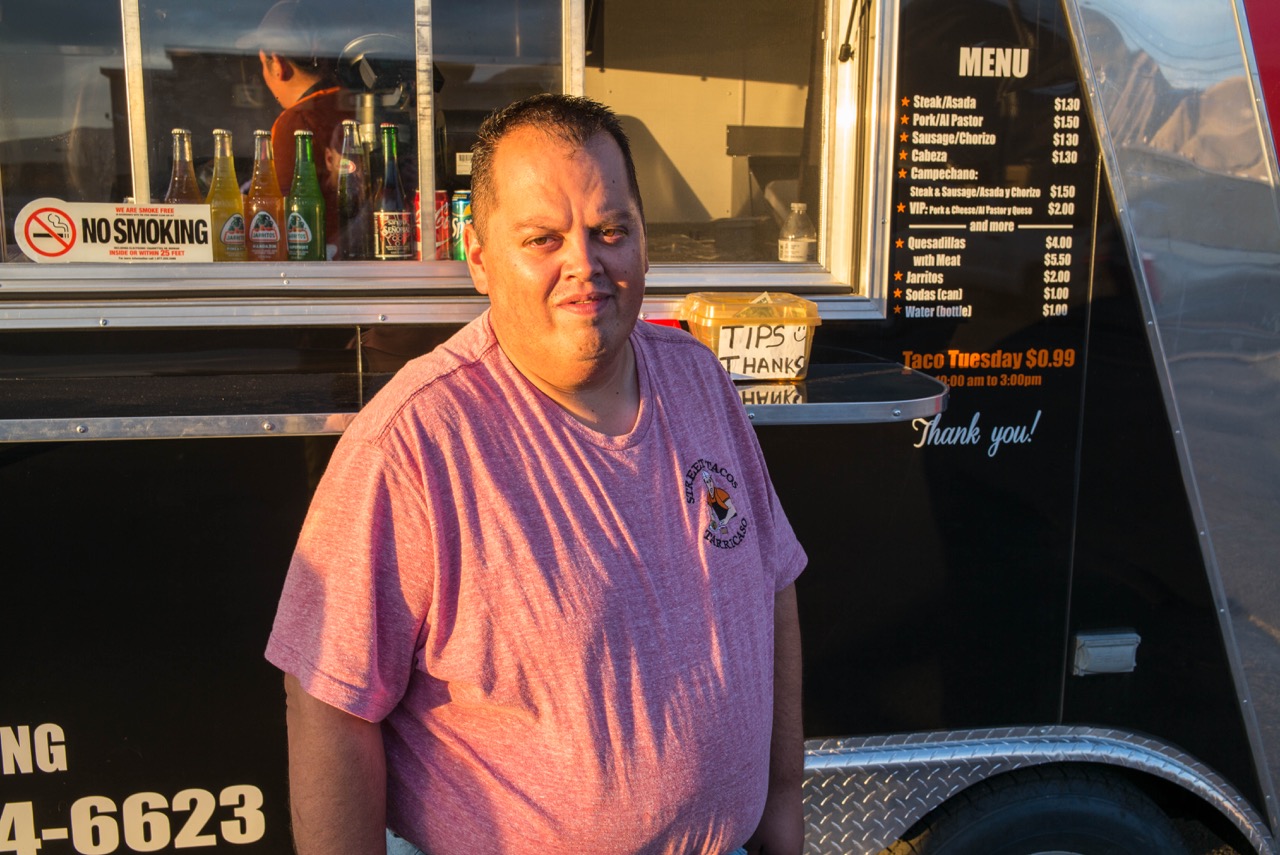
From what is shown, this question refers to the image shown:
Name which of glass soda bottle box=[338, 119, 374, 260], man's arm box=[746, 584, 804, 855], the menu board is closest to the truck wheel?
man's arm box=[746, 584, 804, 855]

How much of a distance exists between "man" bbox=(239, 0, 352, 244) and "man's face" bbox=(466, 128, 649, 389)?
104 centimetres

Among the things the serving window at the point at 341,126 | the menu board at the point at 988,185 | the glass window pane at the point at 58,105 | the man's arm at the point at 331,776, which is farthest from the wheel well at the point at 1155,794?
the glass window pane at the point at 58,105

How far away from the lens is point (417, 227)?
2.31 meters

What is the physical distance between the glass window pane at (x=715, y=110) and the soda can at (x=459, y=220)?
1.42 ft

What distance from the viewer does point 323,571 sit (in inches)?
50.9

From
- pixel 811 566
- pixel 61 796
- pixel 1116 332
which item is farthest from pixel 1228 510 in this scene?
pixel 61 796

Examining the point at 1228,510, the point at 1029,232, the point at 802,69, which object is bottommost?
the point at 1228,510

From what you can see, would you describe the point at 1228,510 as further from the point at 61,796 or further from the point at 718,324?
the point at 61,796

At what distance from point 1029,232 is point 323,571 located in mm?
1627

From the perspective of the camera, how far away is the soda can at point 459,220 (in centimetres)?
229

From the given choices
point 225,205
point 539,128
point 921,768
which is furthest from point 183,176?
point 921,768

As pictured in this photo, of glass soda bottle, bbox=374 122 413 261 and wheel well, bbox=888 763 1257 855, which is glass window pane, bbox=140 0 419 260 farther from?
wheel well, bbox=888 763 1257 855

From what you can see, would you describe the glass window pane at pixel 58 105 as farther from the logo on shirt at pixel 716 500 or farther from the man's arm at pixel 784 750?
the man's arm at pixel 784 750

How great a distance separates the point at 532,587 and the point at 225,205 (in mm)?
1317
